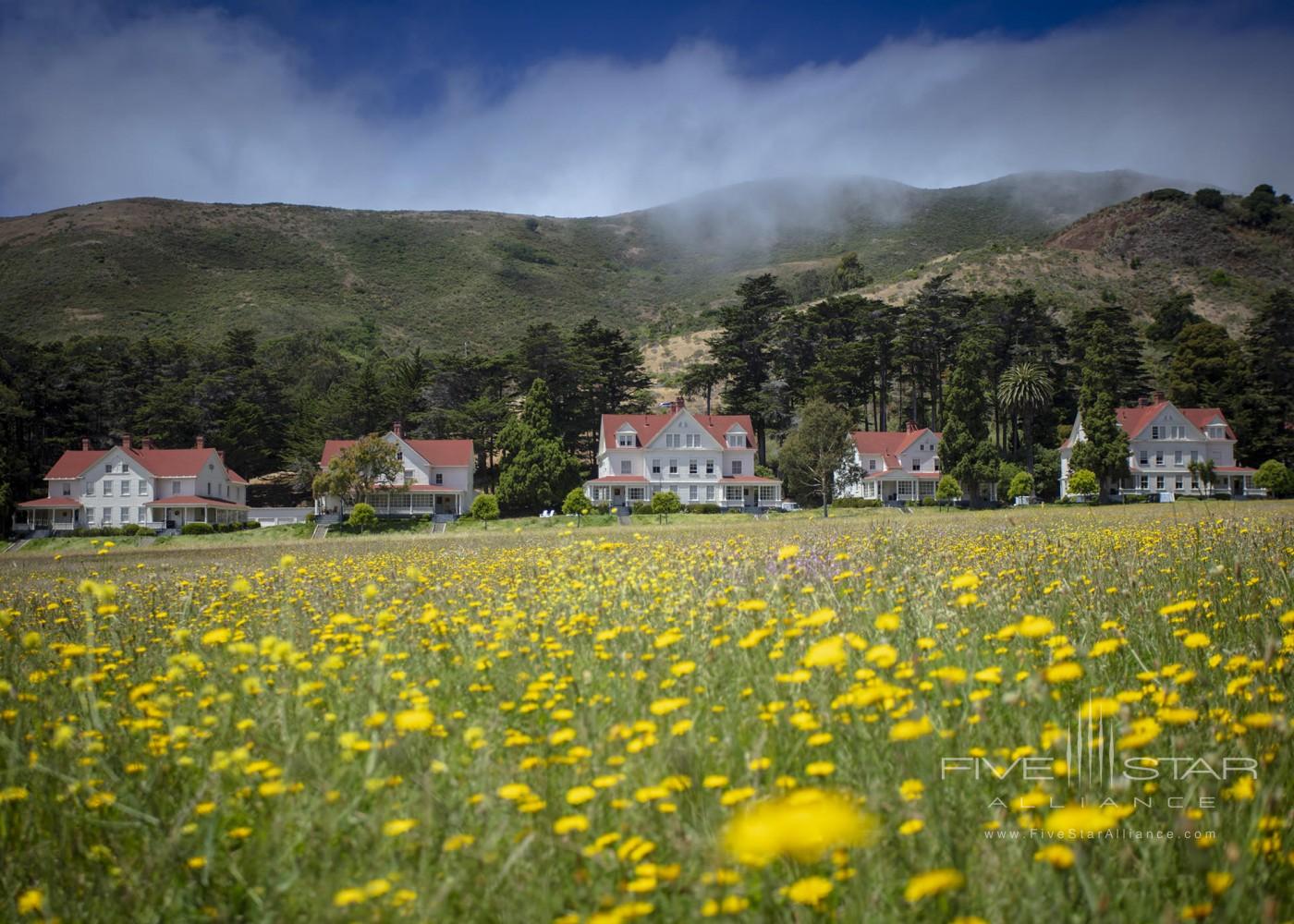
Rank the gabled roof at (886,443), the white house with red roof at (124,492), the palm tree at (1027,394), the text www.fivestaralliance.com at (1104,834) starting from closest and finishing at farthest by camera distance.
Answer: the text www.fivestaralliance.com at (1104,834), the white house with red roof at (124,492), the palm tree at (1027,394), the gabled roof at (886,443)

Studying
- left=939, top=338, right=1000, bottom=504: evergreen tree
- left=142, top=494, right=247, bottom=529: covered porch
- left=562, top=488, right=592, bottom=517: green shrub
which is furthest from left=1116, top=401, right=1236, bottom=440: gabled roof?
left=142, top=494, right=247, bottom=529: covered porch

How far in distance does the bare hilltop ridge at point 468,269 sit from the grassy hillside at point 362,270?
1.54 ft

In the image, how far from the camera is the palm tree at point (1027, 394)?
202 ft

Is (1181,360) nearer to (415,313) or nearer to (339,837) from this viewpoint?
(339,837)

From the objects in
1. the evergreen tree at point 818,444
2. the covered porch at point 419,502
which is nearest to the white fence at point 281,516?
the covered porch at point 419,502

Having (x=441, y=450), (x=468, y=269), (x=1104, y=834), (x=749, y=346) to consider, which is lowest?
(x=1104, y=834)

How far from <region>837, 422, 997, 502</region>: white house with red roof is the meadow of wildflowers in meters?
60.2

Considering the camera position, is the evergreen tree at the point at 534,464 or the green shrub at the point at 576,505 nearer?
the green shrub at the point at 576,505

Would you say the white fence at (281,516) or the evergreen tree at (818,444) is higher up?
the evergreen tree at (818,444)

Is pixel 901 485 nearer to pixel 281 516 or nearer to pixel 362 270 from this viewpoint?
pixel 281 516

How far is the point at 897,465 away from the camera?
63656 millimetres

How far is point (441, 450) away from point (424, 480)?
3.02m

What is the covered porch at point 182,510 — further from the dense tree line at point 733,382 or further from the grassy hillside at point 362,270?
the grassy hillside at point 362,270

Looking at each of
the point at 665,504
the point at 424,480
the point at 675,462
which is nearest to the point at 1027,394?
the point at 675,462
